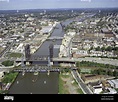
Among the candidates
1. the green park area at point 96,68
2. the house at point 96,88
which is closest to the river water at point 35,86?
the house at point 96,88

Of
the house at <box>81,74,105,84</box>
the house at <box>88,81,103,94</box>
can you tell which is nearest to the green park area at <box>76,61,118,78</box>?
the house at <box>81,74,105,84</box>

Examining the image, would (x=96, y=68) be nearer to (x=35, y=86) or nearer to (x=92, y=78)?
(x=92, y=78)

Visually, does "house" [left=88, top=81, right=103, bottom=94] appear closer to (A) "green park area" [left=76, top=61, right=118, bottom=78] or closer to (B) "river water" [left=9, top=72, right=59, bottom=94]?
(B) "river water" [left=9, top=72, right=59, bottom=94]

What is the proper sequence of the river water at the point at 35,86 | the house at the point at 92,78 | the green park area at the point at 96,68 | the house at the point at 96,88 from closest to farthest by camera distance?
the river water at the point at 35,86 → the house at the point at 96,88 → the house at the point at 92,78 → the green park area at the point at 96,68

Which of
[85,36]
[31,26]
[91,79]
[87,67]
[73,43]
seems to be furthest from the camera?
[85,36]

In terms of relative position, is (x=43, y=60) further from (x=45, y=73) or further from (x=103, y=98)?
(x=103, y=98)

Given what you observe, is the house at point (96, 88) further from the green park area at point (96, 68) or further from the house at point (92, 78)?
the green park area at point (96, 68)

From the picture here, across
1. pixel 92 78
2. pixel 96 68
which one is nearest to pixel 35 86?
pixel 92 78

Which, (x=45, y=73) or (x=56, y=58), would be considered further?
(x=56, y=58)

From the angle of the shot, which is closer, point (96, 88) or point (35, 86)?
point (35, 86)

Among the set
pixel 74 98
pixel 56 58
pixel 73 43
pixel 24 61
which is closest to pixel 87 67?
pixel 56 58

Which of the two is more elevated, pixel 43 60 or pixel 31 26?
pixel 31 26
